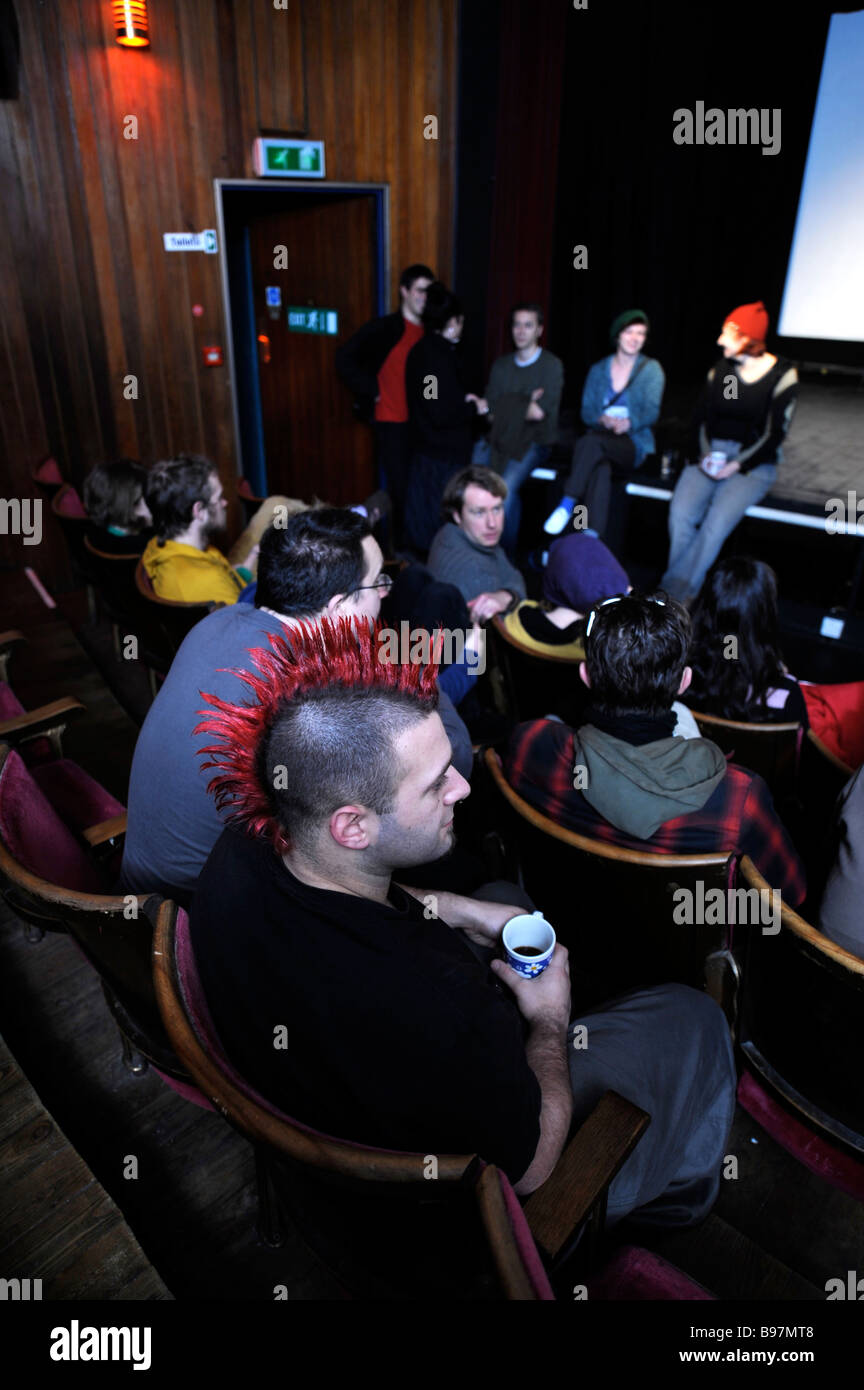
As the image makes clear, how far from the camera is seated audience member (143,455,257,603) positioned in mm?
2625

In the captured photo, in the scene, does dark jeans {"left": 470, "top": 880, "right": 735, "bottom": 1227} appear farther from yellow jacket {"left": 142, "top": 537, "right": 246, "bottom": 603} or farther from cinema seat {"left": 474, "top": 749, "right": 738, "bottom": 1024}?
yellow jacket {"left": 142, "top": 537, "right": 246, "bottom": 603}

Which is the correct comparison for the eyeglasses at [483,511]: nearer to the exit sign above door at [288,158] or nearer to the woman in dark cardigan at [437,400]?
the woman in dark cardigan at [437,400]

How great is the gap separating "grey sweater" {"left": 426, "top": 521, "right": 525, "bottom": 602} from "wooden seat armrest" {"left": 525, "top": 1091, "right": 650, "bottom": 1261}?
2.03 metres

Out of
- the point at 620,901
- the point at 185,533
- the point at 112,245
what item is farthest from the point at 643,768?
the point at 112,245

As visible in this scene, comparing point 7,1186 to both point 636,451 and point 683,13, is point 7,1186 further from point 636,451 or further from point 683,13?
point 683,13

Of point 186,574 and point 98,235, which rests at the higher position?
point 98,235

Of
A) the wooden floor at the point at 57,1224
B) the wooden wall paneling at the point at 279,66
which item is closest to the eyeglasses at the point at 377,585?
the wooden floor at the point at 57,1224

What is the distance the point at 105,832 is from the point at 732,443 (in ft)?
11.9

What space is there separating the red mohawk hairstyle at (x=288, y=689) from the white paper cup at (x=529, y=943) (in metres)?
0.41

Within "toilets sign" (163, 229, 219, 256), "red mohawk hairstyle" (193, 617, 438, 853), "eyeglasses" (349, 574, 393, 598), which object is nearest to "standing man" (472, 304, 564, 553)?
"toilets sign" (163, 229, 219, 256)

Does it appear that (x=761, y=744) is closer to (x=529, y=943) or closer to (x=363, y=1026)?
(x=529, y=943)

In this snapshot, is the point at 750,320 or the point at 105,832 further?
the point at 750,320

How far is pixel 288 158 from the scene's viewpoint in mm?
4562
